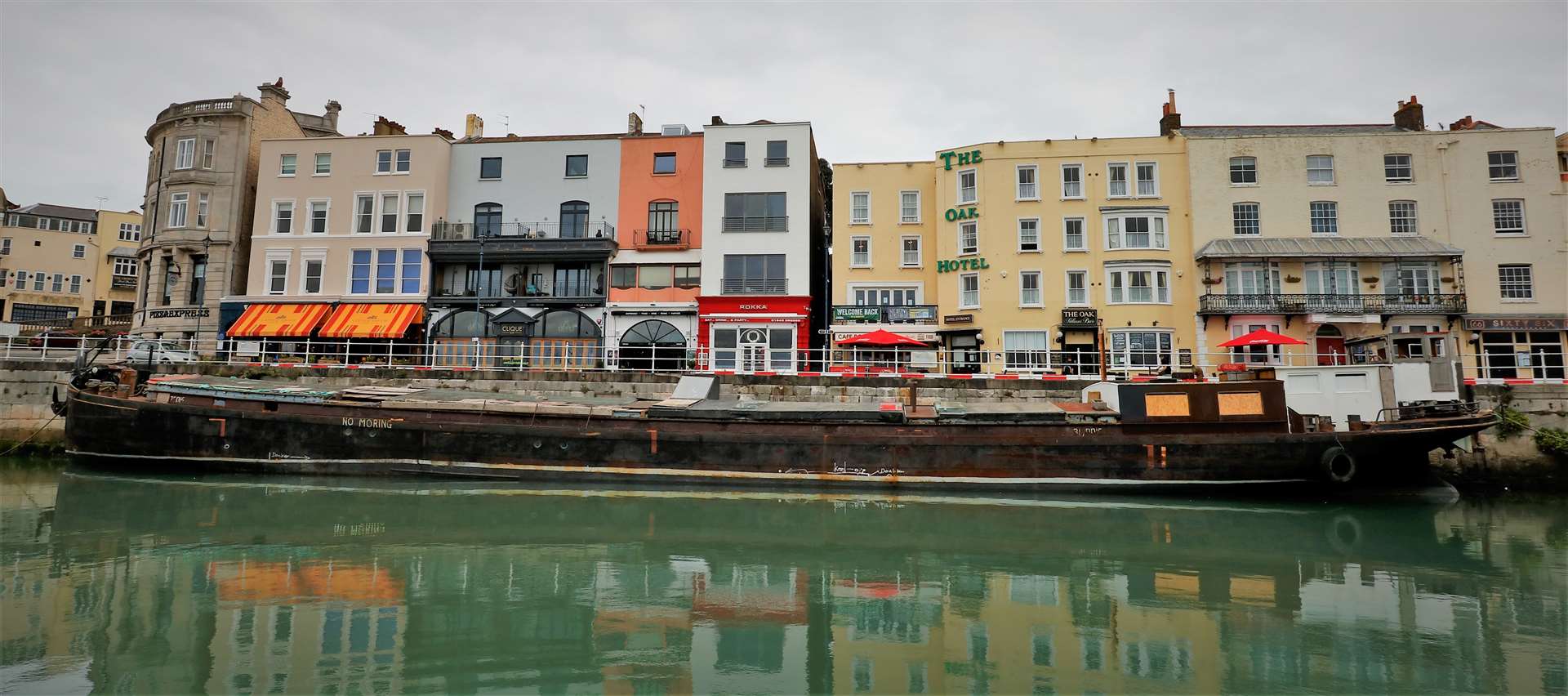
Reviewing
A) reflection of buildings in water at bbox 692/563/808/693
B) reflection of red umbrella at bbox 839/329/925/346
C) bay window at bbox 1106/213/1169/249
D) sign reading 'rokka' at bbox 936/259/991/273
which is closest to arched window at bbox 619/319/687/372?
reflection of red umbrella at bbox 839/329/925/346

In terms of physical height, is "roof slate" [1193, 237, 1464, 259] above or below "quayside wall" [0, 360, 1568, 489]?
above

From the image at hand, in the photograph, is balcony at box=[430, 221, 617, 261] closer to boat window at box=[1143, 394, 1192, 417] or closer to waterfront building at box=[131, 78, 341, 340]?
waterfront building at box=[131, 78, 341, 340]

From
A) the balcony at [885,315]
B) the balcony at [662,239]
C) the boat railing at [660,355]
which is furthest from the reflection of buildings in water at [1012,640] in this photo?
the balcony at [662,239]

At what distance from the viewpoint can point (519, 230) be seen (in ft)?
107

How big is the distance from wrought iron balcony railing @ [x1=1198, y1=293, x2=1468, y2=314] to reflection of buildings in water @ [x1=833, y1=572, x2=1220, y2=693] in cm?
2215

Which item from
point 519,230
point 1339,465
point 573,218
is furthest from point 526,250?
point 1339,465

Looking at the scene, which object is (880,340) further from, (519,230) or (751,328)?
(519,230)

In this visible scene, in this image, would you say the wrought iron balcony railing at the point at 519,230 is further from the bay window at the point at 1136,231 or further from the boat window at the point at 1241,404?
the boat window at the point at 1241,404

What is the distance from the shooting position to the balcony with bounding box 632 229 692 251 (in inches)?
1254

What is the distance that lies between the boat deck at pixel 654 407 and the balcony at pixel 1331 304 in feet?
43.8

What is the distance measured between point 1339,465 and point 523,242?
2943cm

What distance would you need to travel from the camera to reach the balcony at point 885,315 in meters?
30.7

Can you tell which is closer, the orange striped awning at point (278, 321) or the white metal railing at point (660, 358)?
the white metal railing at point (660, 358)

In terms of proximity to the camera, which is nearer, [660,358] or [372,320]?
[660,358]
